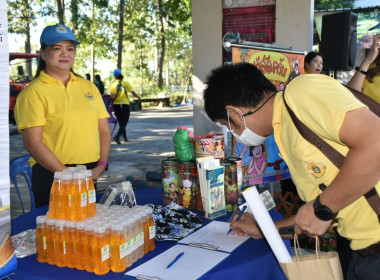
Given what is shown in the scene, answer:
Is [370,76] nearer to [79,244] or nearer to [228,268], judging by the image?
[228,268]

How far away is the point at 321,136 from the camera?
135 cm

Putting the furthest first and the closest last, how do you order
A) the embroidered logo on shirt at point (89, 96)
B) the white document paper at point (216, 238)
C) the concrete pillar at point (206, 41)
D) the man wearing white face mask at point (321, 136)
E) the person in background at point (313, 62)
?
the concrete pillar at point (206, 41)
the person in background at point (313, 62)
the embroidered logo on shirt at point (89, 96)
the white document paper at point (216, 238)
the man wearing white face mask at point (321, 136)

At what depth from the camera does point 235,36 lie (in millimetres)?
4410

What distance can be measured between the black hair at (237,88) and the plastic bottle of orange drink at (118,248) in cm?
64

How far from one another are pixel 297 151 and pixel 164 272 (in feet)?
2.11

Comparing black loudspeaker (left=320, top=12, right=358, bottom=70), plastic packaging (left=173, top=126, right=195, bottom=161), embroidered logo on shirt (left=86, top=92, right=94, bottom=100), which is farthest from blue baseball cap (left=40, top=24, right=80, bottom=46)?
black loudspeaker (left=320, top=12, right=358, bottom=70)

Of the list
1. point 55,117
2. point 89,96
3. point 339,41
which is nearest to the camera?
point 55,117

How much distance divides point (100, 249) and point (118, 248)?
0.21 feet

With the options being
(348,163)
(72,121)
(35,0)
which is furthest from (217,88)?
(35,0)

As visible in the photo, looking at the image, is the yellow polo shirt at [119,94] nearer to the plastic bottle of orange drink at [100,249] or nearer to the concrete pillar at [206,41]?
the concrete pillar at [206,41]

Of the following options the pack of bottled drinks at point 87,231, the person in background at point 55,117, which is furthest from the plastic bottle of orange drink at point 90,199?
the person in background at point 55,117

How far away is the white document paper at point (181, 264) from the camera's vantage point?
1.42 metres

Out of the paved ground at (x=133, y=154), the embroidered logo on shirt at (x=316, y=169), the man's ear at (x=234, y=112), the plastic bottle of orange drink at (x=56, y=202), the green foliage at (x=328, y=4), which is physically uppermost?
the green foliage at (x=328, y=4)

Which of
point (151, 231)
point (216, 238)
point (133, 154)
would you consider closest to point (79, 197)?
point (151, 231)
